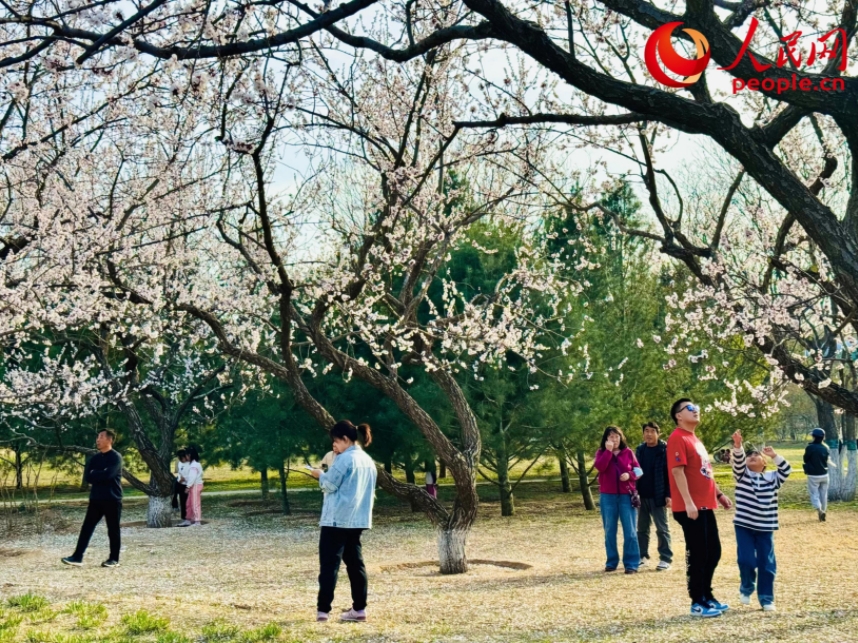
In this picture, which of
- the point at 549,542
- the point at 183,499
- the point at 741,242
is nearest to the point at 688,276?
the point at 741,242

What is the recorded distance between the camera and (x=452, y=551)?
1110 centimetres

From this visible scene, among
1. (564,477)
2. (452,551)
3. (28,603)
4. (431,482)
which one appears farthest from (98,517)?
(564,477)

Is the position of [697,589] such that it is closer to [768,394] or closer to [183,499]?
[768,394]

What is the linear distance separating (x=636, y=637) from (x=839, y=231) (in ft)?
10.7

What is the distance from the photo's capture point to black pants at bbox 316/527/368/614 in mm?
7070

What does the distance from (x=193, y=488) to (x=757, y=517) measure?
14178mm

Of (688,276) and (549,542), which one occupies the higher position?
(688,276)

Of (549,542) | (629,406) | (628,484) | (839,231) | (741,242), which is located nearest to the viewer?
(839,231)

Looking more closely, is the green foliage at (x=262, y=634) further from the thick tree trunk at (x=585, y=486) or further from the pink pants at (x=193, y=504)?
the thick tree trunk at (x=585, y=486)

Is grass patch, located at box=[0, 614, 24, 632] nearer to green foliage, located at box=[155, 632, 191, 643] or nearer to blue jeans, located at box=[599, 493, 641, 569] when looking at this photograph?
green foliage, located at box=[155, 632, 191, 643]

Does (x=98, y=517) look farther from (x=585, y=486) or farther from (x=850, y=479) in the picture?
(x=850, y=479)

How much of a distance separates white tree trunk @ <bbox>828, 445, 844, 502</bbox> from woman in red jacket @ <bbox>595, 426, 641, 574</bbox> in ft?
41.6

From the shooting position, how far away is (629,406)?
20.6 m

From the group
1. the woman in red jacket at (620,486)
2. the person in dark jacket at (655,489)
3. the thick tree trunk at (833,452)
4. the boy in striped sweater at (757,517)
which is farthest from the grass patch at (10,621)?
the thick tree trunk at (833,452)
